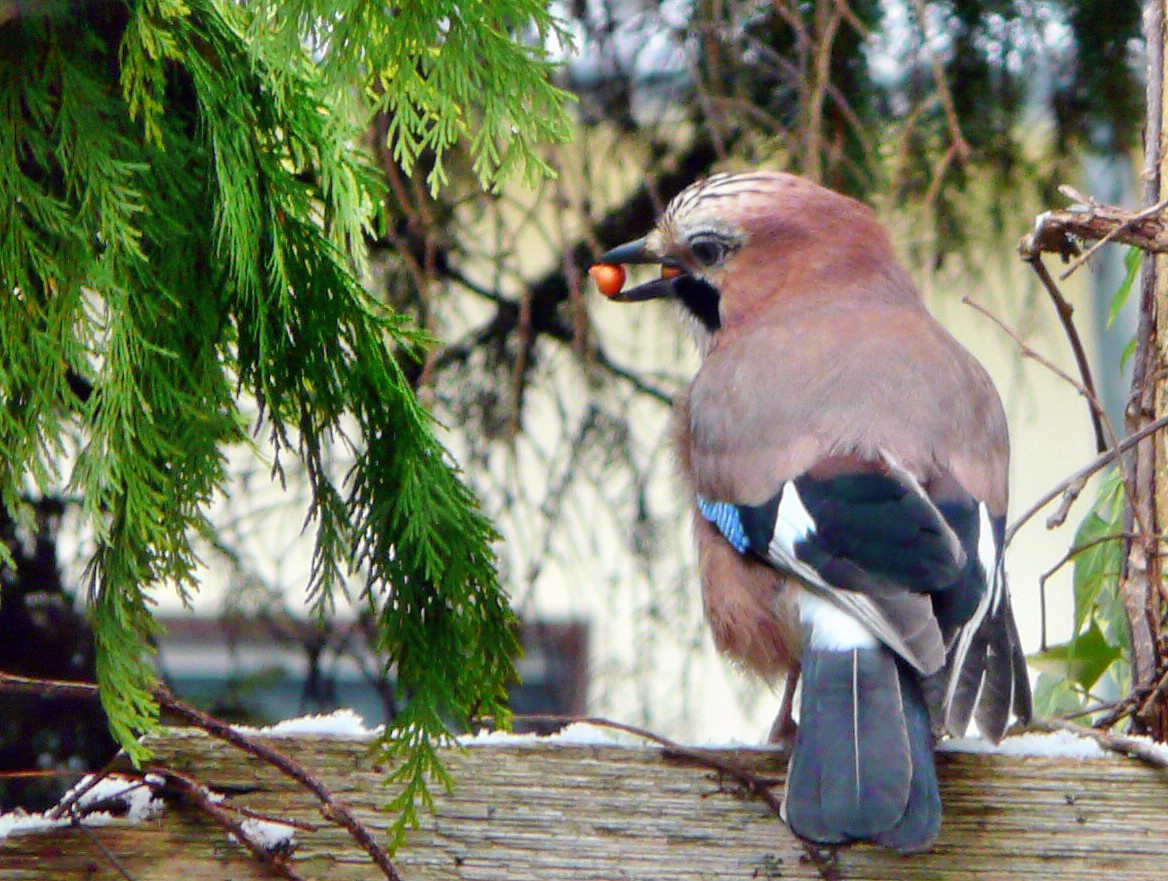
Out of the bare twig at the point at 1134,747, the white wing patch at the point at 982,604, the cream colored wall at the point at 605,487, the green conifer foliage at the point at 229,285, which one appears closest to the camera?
the green conifer foliage at the point at 229,285

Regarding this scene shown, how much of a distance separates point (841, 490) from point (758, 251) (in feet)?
2.60

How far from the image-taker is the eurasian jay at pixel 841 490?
1729 millimetres

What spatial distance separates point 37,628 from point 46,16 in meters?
1.40

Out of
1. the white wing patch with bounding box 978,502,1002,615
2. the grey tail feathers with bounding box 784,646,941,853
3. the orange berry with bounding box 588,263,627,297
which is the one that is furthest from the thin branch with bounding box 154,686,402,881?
the orange berry with bounding box 588,263,627,297

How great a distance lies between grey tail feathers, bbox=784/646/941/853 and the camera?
158 centimetres

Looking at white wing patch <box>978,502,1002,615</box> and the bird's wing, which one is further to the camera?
white wing patch <box>978,502,1002,615</box>

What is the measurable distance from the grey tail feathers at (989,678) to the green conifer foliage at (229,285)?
0.51 metres

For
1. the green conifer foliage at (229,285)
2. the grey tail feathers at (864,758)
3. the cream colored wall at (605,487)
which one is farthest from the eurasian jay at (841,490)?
the green conifer foliage at (229,285)

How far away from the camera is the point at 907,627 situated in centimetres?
187

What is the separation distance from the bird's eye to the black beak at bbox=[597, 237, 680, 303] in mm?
48

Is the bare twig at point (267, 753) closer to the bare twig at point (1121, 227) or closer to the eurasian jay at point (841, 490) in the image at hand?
the eurasian jay at point (841, 490)

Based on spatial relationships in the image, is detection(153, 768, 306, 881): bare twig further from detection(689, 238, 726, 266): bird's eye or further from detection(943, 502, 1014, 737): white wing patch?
detection(689, 238, 726, 266): bird's eye

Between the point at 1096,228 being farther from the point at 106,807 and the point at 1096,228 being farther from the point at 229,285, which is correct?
the point at 106,807

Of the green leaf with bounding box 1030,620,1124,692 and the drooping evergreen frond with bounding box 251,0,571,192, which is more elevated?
the drooping evergreen frond with bounding box 251,0,571,192
